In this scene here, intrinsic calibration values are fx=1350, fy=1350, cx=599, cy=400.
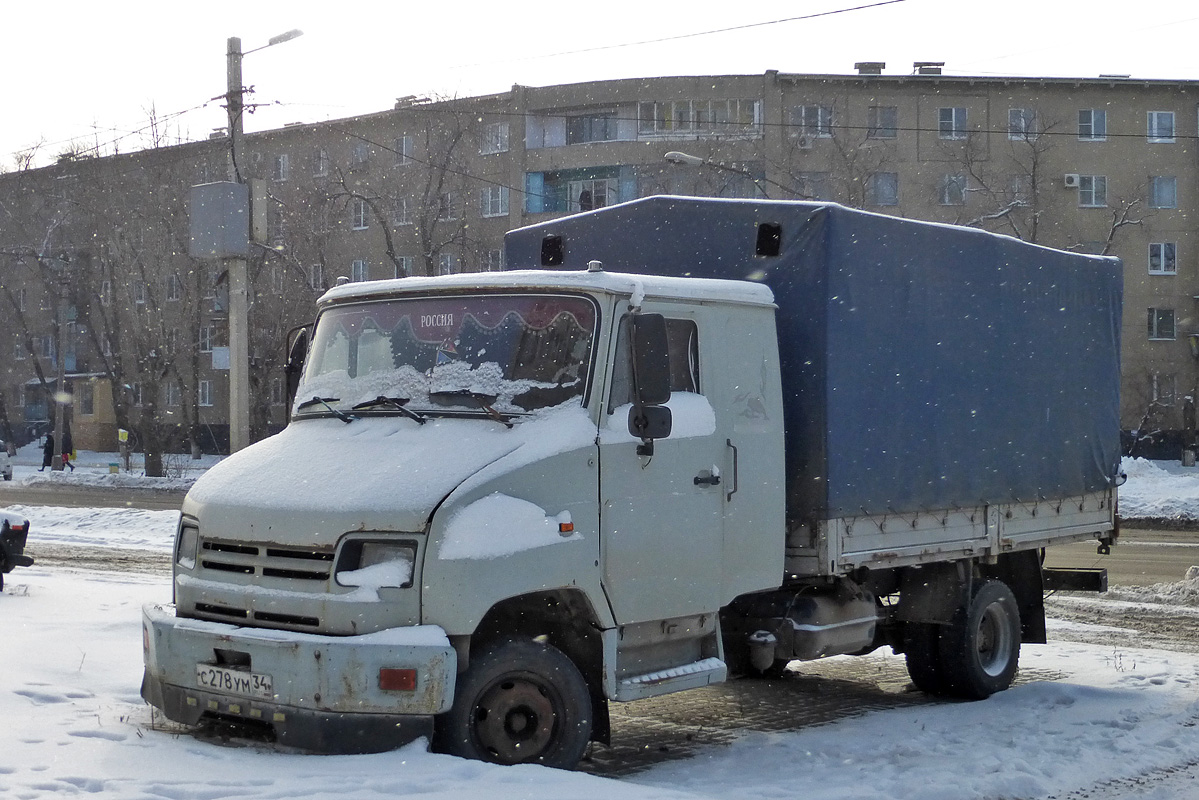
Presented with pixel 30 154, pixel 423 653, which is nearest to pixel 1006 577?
pixel 423 653

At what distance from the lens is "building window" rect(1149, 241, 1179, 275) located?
52.4 metres

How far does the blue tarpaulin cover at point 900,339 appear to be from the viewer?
7.98 meters

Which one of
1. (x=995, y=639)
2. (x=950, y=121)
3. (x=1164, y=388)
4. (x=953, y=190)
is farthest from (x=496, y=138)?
(x=995, y=639)

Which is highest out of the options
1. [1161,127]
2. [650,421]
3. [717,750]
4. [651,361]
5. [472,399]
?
[1161,127]

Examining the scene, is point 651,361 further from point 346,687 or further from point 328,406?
point 346,687

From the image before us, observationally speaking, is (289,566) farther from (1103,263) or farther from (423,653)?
(1103,263)

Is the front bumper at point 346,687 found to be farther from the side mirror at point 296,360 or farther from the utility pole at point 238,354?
the utility pole at point 238,354

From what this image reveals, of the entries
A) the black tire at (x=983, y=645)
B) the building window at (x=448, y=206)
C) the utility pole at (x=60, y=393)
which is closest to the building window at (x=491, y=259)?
the building window at (x=448, y=206)

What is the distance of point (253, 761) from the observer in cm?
572

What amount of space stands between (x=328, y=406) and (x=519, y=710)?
193 centimetres

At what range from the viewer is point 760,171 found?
49281 mm

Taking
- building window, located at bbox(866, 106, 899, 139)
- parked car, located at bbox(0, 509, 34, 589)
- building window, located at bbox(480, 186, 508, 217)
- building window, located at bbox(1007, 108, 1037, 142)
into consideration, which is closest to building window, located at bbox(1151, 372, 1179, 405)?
building window, located at bbox(1007, 108, 1037, 142)

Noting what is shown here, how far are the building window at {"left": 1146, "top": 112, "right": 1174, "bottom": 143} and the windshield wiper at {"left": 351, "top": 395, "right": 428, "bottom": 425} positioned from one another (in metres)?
51.8

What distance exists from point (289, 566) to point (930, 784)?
326 cm
